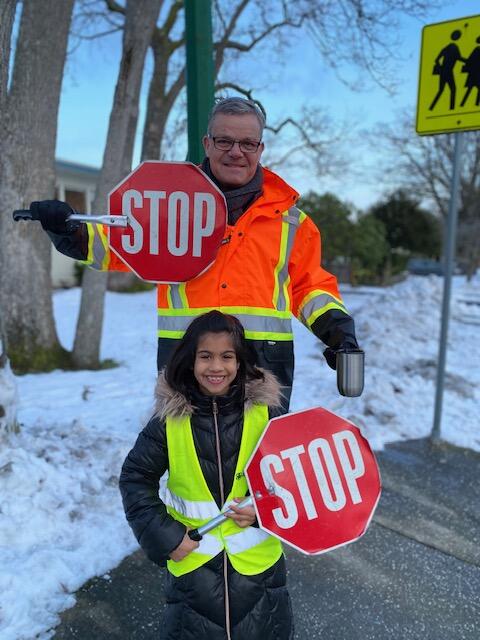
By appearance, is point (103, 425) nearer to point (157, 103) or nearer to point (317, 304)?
point (317, 304)

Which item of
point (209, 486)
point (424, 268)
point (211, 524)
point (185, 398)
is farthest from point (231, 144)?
point (424, 268)

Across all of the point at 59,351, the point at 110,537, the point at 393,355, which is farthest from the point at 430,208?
the point at 110,537

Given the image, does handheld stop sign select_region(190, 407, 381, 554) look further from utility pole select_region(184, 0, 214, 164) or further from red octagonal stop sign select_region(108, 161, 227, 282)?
utility pole select_region(184, 0, 214, 164)

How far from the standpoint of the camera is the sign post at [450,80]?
3.66 meters

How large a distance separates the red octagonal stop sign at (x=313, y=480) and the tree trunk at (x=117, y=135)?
16.0 feet

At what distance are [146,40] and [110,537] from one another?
16.9ft

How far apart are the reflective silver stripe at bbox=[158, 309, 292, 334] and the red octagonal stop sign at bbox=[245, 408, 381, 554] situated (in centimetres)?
46

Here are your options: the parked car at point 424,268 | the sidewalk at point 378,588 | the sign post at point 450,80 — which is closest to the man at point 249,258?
the sidewalk at point 378,588

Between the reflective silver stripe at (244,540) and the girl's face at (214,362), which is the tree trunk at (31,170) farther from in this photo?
the reflective silver stripe at (244,540)

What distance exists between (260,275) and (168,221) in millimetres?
407

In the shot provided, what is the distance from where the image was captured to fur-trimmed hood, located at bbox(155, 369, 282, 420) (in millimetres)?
1705

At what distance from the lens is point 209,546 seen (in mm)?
1688

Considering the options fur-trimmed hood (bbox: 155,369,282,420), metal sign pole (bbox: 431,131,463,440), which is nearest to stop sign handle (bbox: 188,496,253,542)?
fur-trimmed hood (bbox: 155,369,282,420)

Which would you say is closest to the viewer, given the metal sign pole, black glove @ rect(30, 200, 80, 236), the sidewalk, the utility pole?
black glove @ rect(30, 200, 80, 236)
